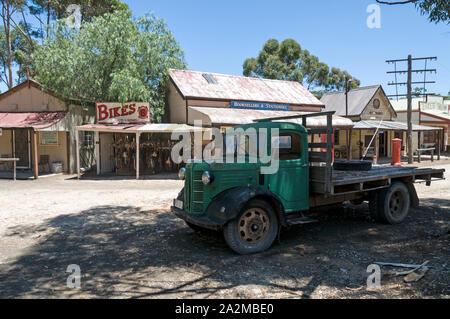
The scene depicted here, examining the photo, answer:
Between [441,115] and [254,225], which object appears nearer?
[254,225]

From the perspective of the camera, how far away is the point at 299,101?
23.5 metres

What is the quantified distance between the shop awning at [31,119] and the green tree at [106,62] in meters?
1.23

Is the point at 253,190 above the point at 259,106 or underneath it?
underneath

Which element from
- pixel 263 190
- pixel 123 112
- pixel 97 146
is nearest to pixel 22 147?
pixel 97 146

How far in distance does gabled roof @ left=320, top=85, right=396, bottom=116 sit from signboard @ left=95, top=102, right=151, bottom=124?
18.3 metres

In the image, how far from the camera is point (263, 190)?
567 centimetres

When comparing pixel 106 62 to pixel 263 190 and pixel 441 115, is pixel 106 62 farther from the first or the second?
pixel 441 115

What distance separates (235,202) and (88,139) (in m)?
16.3

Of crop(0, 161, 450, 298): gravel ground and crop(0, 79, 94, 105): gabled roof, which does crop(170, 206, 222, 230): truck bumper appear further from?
crop(0, 79, 94, 105): gabled roof

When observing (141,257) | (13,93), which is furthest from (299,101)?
(141,257)

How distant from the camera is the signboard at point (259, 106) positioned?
69.3ft

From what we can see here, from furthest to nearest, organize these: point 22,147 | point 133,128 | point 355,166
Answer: point 22,147, point 133,128, point 355,166

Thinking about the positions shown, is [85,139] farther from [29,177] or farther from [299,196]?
[299,196]
